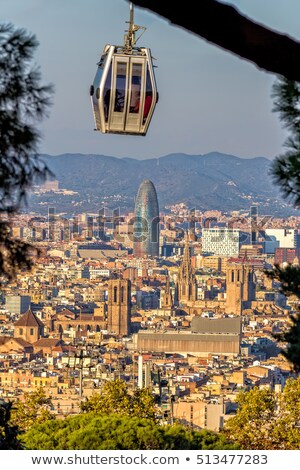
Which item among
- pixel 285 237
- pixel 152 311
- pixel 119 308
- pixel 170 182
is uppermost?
pixel 170 182

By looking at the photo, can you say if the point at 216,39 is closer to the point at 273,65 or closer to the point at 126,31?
the point at 273,65

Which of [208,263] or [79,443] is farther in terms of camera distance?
[208,263]

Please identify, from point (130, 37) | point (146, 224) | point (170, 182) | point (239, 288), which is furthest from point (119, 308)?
point (170, 182)

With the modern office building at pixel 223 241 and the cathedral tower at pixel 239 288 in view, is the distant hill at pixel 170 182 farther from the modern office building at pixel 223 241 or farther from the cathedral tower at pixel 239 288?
the cathedral tower at pixel 239 288

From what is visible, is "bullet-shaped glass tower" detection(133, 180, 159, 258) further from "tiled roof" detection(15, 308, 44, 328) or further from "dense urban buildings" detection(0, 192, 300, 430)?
"tiled roof" detection(15, 308, 44, 328)

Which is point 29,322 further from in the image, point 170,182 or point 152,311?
point 170,182

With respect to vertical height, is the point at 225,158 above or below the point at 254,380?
above

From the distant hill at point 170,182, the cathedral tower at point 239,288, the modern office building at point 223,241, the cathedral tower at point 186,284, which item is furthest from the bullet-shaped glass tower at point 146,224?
the cathedral tower at point 239,288

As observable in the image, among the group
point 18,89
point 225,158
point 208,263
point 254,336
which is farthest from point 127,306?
point 225,158
